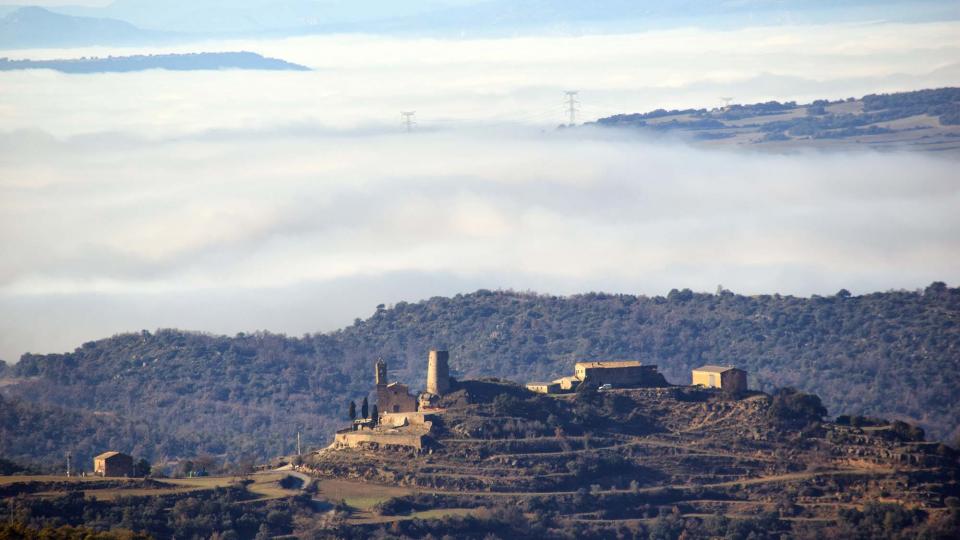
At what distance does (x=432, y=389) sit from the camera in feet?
337

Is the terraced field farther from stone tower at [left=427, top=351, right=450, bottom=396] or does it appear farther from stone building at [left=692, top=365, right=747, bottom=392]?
stone building at [left=692, top=365, right=747, bottom=392]

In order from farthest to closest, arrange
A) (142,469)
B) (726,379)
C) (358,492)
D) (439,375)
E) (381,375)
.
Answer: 1. (726,379)
2. (381,375)
3. (439,375)
4. (142,469)
5. (358,492)

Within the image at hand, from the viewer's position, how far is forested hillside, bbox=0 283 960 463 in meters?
145

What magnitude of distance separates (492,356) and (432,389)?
56.2 metres

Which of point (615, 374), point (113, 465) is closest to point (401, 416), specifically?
point (615, 374)

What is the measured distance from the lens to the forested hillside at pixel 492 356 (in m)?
145

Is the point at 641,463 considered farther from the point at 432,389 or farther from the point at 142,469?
the point at 142,469

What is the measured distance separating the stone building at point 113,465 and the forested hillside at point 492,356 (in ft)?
133

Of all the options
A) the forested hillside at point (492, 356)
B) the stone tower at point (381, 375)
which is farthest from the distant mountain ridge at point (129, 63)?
the stone tower at point (381, 375)

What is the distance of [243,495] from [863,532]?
76.4ft

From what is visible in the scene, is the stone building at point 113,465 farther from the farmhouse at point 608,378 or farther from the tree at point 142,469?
the farmhouse at point 608,378

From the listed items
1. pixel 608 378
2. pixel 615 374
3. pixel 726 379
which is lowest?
pixel 726 379

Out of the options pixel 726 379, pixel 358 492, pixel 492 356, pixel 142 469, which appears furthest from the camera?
pixel 492 356

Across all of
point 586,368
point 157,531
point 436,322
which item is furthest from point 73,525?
point 436,322
